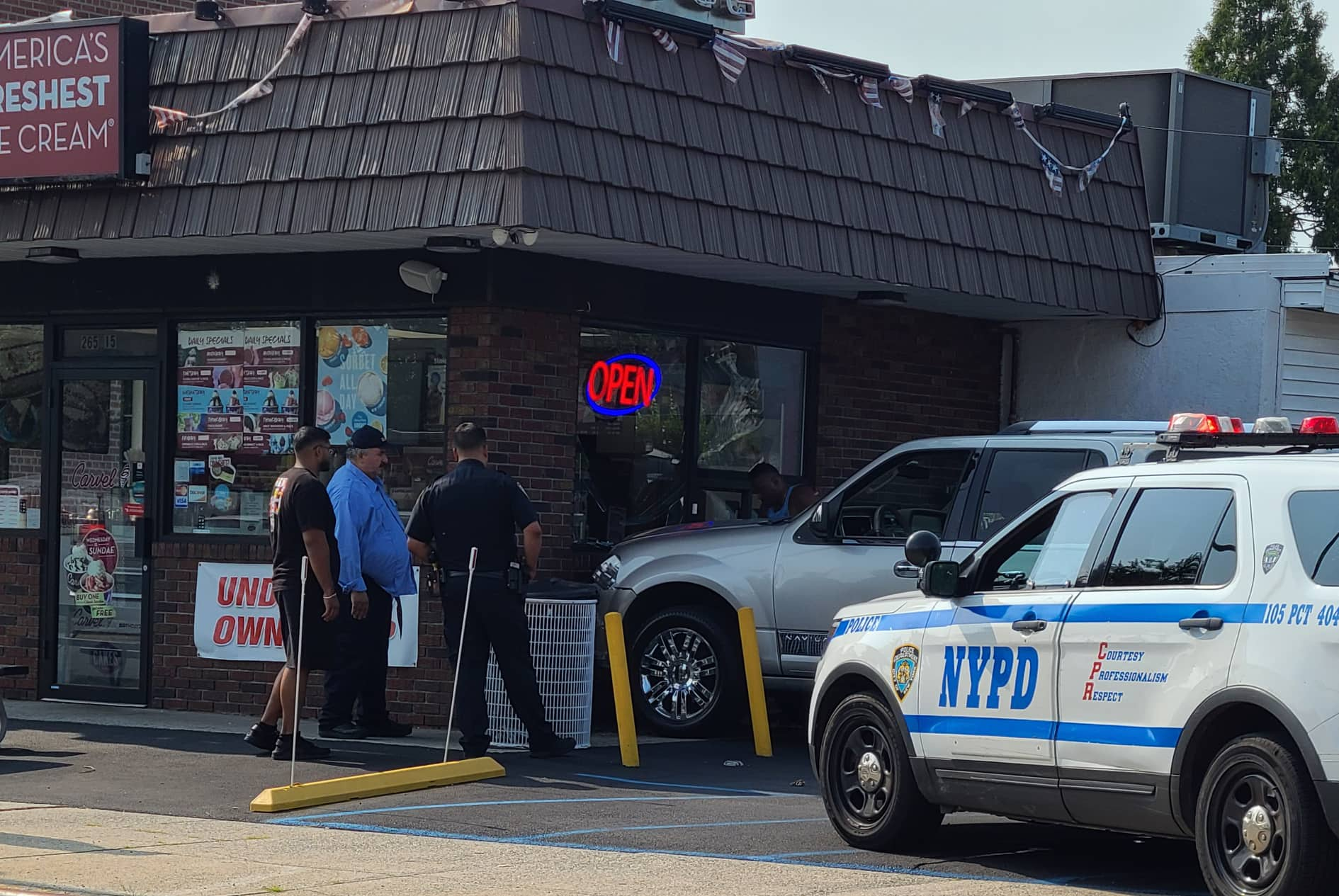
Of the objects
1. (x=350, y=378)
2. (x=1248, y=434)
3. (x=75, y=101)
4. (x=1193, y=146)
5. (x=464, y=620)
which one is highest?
(x=1193, y=146)

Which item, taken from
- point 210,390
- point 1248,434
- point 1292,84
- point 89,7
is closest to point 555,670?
point 210,390

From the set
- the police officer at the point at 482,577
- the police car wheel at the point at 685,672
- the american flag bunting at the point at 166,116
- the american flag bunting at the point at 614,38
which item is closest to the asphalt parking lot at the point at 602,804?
the police car wheel at the point at 685,672

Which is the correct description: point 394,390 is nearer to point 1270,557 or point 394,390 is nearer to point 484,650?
point 484,650

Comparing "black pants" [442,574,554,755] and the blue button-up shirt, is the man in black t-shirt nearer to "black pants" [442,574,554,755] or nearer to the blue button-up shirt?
the blue button-up shirt

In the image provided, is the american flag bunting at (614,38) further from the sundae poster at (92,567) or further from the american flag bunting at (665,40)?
the sundae poster at (92,567)

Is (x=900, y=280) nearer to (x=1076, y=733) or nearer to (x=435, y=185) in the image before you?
(x=435, y=185)

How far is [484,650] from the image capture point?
11125 millimetres

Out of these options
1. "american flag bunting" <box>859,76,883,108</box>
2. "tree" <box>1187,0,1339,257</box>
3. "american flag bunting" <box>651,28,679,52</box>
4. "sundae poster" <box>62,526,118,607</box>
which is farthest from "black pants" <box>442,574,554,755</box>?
"tree" <box>1187,0,1339,257</box>

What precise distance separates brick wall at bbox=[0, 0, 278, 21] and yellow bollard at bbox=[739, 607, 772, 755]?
7.60 metres

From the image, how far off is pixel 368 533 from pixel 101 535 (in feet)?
10.3

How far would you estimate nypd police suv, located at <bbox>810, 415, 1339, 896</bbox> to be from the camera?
638 cm

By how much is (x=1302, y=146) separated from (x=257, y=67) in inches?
1003

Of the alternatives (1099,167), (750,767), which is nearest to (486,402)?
(750,767)

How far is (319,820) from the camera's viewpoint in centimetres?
905
